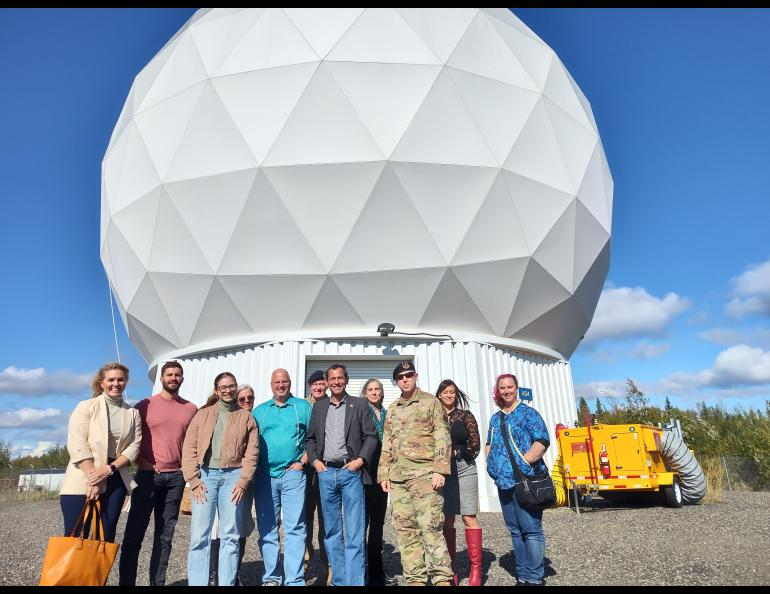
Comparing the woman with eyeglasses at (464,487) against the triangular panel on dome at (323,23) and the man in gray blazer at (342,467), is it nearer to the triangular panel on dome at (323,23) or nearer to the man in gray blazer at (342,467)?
the man in gray blazer at (342,467)

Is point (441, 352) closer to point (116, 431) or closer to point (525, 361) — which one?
point (525, 361)

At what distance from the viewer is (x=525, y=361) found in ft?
41.9

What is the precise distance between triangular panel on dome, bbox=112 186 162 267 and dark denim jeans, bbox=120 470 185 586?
8495 mm

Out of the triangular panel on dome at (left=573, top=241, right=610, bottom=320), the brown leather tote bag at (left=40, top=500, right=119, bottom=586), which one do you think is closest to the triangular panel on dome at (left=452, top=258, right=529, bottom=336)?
the triangular panel on dome at (left=573, top=241, right=610, bottom=320)

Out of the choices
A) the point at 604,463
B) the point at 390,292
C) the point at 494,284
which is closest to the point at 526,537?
the point at 604,463

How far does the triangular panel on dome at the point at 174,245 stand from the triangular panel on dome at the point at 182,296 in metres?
0.18

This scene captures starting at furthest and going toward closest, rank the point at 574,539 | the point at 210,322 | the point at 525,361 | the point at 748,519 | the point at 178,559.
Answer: the point at 525,361 → the point at 210,322 → the point at 748,519 → the point at 574,539 → the point at 178,559

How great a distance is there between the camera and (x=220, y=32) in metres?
12.5

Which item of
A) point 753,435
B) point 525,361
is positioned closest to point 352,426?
point 525,361

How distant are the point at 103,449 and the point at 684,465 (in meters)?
11.2

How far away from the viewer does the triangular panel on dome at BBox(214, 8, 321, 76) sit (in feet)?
36.7

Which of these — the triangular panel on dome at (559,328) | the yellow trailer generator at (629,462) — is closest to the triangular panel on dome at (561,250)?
the triangular panel on dome at (559,328)

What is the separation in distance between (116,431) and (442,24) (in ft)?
36.5

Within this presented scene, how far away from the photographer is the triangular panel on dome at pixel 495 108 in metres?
11.2
